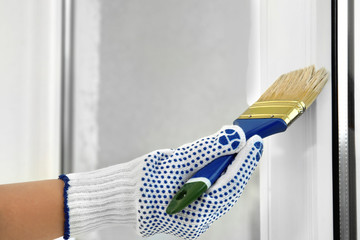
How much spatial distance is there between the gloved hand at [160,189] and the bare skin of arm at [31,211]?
0.02 metres

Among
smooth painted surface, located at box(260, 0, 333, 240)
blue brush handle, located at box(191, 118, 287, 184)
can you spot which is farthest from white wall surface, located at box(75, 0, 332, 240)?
blue brush handle, located at box(191, 118, 287, 184)

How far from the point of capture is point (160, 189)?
0.56 m

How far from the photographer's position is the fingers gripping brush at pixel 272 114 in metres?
0.50

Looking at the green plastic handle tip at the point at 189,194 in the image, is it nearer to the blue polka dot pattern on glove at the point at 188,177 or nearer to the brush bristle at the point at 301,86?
the blue polka dot pattern on glove at the point at 188,177

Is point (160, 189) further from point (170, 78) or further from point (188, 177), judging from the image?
point (170, 78)

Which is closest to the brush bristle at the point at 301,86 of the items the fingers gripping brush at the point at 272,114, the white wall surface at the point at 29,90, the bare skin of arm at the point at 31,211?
the fingers gripping brush at the point at 272,114

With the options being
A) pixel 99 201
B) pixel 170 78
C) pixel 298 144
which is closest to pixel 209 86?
pixel 170 78

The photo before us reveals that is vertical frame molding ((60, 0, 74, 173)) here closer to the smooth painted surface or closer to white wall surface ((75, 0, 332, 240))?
white wall surface ((75, 0, 332, 240))

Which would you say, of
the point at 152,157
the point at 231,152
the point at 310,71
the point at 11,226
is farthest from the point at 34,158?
the point at 310,71

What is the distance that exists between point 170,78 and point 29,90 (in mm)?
338

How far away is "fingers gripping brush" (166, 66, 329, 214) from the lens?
50 centimetres

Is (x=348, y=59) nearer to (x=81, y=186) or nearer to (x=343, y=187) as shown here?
(x=343, y=187)

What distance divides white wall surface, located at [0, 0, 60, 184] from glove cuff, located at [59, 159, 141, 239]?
0.82ft

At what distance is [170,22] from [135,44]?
0.10 meters
